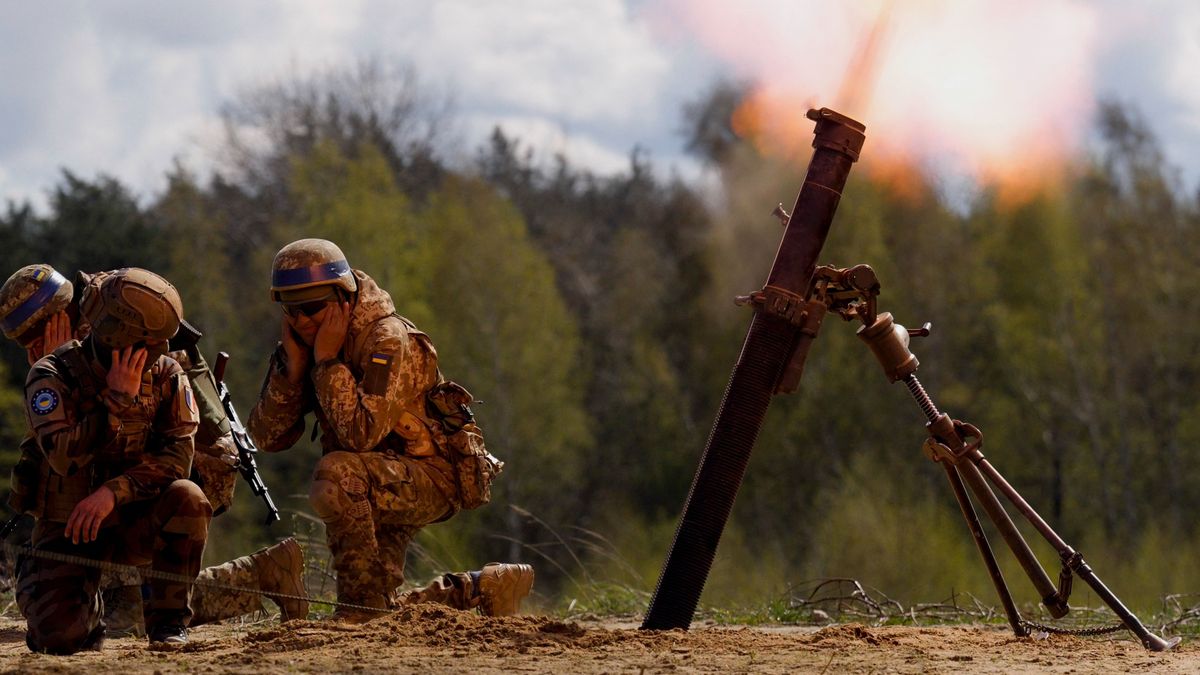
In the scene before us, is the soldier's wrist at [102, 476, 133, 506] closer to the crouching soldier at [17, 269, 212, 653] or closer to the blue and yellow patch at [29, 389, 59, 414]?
the crouching soldier at [17, 269, 212, 653]

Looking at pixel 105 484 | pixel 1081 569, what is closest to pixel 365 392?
pixel 105 484

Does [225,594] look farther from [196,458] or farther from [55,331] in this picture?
[55,331]

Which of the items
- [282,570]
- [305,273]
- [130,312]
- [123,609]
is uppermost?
[305,273]

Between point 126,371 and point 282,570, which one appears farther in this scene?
point 282,570

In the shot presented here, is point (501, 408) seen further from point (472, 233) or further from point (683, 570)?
point (683, 570)

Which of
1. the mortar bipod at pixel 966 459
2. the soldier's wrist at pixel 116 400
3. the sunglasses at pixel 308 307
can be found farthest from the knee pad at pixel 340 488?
the mortar bipod at pixel 966 459

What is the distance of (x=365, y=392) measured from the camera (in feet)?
24.6

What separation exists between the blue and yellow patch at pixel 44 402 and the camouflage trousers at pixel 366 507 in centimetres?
118

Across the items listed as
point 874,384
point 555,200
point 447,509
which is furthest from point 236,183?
point 447,509

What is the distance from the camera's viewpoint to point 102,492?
276 inches

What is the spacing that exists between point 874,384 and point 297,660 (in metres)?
33.0

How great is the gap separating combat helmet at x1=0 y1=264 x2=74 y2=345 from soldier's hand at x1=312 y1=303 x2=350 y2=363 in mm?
1616

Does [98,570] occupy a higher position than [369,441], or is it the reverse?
[369,441]

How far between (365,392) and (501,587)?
1.27m
